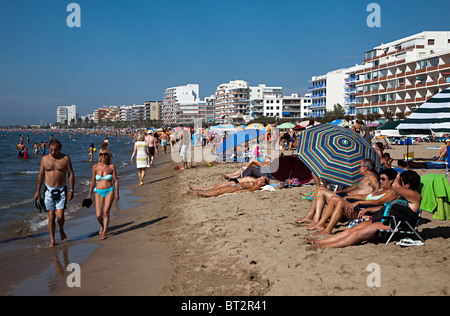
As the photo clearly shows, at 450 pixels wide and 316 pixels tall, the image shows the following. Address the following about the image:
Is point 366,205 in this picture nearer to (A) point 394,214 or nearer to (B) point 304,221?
(A) point 394,214

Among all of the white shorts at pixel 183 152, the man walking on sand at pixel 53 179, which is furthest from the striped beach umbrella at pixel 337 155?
the white shorts at pixel 183 152

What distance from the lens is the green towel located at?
4734 millimetres

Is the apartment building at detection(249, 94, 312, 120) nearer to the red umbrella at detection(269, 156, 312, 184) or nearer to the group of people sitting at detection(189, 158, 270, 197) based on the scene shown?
the group of people sitting at detection(189, 158, 270, 197)

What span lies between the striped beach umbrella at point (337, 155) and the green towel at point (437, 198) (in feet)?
4.64

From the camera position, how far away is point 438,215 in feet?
15.7

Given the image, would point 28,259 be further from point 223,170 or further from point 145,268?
point 223,170

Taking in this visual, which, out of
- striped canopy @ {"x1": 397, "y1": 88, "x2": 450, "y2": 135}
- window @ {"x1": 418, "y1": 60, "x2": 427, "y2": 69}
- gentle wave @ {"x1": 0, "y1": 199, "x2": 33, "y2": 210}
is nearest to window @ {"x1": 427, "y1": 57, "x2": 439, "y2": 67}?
window @ {"x1": 418, "y1": 60, "x2": 427, "y2": 69}

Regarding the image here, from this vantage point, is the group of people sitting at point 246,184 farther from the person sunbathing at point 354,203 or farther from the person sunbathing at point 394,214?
the person sunbathing at point 394,214

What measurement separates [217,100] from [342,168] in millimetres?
141730

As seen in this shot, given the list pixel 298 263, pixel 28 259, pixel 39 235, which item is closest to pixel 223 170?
pixel 39 235

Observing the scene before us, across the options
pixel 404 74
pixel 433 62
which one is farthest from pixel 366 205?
pixel 404 74

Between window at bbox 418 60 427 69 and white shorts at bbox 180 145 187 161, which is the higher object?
window at bbox 418 60 427 69

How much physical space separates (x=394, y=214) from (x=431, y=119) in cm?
351

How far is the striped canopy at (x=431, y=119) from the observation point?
22.7 ft
